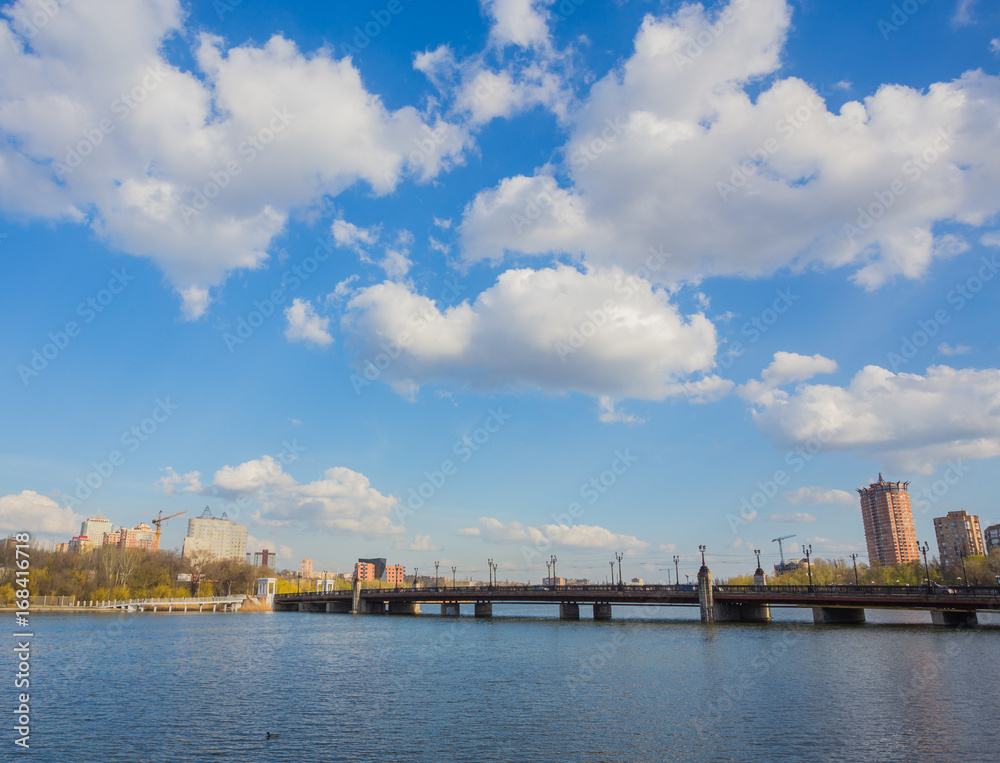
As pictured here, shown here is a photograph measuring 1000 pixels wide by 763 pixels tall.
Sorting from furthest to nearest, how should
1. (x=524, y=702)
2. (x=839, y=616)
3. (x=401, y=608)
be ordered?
(x=401, y=608)
(x=839, y=616)
(x=524, y=702)

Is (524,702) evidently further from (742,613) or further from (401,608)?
(401,608)

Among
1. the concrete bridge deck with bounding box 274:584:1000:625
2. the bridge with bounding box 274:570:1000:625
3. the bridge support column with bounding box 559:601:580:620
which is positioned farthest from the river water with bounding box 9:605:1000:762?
the bridge support column with bounding box 559:601:580:620

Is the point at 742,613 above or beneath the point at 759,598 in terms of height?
beneath

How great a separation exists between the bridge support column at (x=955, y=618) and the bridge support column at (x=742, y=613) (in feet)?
88.4

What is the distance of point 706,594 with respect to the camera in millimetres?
105312

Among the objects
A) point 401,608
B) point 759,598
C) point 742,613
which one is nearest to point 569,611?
point 742,613

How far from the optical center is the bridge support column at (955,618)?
284 ft

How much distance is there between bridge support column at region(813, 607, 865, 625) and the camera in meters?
99.4

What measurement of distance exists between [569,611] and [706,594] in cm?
4149

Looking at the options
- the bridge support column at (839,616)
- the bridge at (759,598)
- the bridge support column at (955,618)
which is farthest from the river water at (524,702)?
the bridge support column at (839,616)

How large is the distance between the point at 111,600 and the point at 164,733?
473 ft

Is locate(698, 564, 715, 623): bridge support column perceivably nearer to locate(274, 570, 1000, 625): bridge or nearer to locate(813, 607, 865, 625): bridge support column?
locate(274, 570, 1000, 625): bridge

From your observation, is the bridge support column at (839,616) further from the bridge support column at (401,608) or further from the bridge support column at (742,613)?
the bridge support column at (401,608)

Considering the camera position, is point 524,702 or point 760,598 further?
point 760,598
